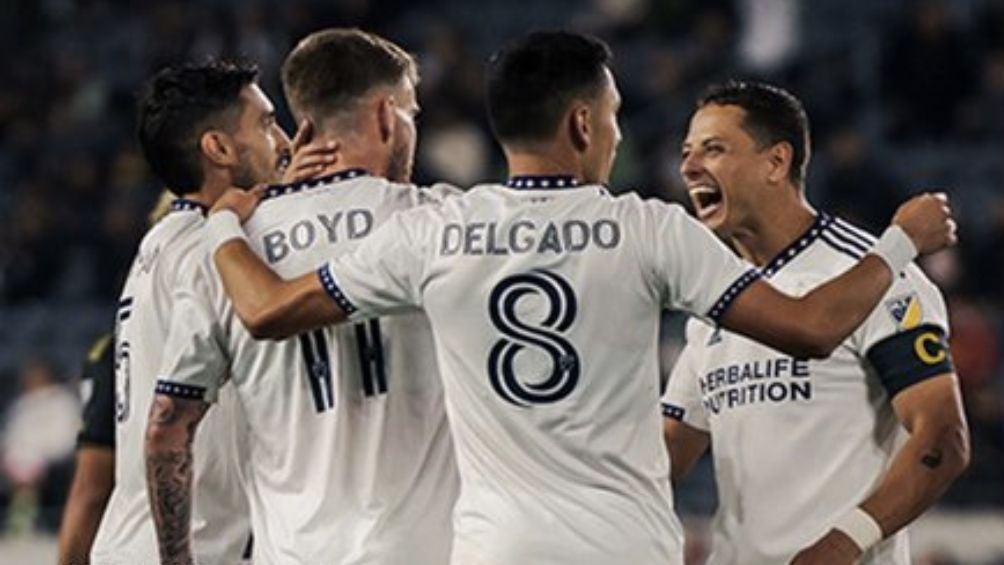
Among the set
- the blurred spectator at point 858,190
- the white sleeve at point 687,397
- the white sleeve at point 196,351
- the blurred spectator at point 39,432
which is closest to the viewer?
the white sleeve at point 196,351

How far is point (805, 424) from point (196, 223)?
1.59 metres

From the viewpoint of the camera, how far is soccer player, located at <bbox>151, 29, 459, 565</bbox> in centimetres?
605

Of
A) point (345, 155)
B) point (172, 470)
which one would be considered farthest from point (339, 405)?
point (345, 155)

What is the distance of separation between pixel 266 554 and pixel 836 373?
1.42 m

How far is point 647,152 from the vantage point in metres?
15.9

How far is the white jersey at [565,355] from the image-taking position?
5707 mm

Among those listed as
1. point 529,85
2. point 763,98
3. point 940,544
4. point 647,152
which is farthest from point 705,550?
point 529,85

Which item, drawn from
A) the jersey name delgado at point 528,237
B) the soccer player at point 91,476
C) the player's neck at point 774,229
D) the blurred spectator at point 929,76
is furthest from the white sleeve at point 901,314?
the blurred spectator at point 929,76

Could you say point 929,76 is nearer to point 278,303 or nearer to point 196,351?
point 196,351

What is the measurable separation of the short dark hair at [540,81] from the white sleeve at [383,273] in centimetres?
31

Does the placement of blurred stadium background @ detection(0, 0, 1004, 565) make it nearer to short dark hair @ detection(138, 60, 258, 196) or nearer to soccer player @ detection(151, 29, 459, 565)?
short dark hair @ detection(138, 60, 258, 196)

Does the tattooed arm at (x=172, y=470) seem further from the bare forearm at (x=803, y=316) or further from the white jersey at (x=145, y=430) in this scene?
the bare forearm at (x=803, y=316)

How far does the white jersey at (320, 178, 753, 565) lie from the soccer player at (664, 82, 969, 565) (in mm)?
592

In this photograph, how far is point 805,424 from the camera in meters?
6.32
